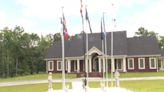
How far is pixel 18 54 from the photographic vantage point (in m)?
96.4

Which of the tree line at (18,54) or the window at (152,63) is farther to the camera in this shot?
the tree line at (18,54)

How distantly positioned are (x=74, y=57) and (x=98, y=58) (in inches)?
194

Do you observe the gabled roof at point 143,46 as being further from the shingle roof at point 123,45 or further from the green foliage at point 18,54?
the green foliage at point 18,54

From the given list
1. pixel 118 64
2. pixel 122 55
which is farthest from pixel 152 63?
pixel 118 64

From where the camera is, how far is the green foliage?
9544 centimetres

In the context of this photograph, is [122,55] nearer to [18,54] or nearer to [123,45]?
[123,45]

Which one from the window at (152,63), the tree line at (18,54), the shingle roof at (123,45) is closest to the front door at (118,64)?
the shingle roof at (123,45)

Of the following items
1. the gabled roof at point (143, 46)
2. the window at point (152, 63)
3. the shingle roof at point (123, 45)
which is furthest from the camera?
the shingle roof at point (123, 45)

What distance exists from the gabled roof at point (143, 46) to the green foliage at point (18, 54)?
3438 cm

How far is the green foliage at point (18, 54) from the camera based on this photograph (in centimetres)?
9544

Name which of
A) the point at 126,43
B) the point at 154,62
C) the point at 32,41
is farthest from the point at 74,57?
the point at 32,41

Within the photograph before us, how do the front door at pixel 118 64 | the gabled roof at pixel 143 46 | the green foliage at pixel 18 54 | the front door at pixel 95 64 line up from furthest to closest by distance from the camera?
the green foliage at pixel 18 54
the front door at pixel 95 64
the front door at pixel 118 64
the gabled roof at pixel 143 46

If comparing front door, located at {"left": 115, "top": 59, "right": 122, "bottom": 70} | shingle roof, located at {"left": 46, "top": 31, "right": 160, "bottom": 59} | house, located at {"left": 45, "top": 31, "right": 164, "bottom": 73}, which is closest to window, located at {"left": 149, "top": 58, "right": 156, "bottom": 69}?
house, located at {"left": 45, "top": 31, "right": 164, "bottom": 73}

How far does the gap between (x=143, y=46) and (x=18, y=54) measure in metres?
37.9
